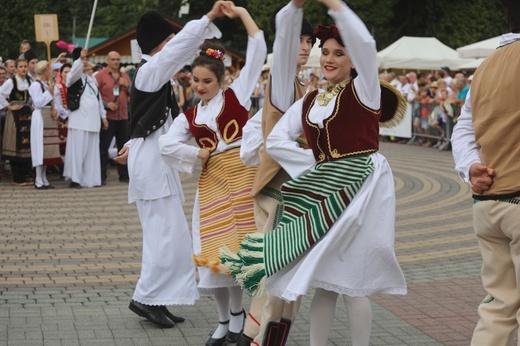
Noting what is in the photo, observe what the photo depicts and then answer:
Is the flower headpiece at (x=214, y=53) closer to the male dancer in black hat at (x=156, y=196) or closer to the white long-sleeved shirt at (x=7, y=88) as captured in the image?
the male dancer in black hat at (x=156, y=196)

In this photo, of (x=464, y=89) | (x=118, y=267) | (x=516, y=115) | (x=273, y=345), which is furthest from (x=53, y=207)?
(x=464, y=89)

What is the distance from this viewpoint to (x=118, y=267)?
29.5ft

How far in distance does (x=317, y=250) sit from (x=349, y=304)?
0.42 meters

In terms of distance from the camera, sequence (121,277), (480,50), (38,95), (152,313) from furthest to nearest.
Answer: (480,50) → (38,95) → (121,277) → (152,313)

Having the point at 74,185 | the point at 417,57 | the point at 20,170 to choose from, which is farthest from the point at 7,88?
the point at 417,57

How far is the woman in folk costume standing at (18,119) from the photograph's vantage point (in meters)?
15.5

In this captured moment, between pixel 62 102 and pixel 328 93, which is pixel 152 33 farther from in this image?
pixel 62 102

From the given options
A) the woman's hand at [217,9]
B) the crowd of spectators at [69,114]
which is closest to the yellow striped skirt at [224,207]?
the woman's hand at [217,9]

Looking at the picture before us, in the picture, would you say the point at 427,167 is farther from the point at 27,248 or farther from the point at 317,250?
the point at 317,250

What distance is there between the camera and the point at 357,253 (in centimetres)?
510

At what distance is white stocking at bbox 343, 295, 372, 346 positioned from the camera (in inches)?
207

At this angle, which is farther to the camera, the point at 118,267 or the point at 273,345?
the point at 118,267

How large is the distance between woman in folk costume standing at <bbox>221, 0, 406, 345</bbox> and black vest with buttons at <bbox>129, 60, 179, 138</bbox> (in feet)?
5.54

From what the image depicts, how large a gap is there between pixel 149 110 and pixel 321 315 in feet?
7.32
